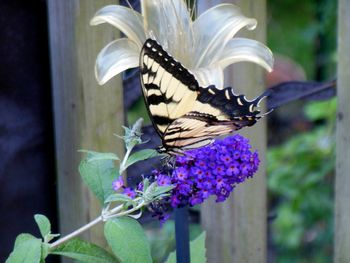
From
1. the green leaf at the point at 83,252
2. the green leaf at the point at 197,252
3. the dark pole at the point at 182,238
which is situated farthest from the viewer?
the green leaf at the point at 197,252

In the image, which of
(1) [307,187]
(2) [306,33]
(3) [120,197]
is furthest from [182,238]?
(2) [306,33]

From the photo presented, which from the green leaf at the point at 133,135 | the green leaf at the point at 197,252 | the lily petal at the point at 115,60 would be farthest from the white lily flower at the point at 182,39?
the green leaf at the point at 197,252

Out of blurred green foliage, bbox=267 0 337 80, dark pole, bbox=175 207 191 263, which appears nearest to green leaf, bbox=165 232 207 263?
dark pole, bbox=175 207 191 263

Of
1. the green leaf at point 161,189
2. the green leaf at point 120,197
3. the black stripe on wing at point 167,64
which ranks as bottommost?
the green leaf at point 120,197

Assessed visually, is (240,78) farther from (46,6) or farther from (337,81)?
(46,6)

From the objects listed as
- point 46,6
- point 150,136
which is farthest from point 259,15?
point 46,6

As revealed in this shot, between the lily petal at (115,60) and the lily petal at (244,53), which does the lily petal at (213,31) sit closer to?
the lily petal at (244,53)

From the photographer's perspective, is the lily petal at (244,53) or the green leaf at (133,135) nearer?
the green leaf at (133,135)
